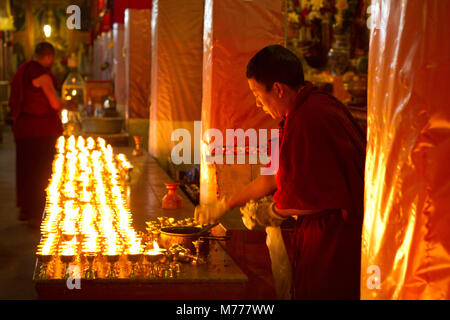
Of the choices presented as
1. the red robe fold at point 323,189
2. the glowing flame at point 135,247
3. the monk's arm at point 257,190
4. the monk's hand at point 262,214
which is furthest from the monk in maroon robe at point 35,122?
the red robe fold at point 323,189

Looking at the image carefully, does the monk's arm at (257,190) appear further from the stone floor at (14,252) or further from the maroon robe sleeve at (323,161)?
the stone floor at (14,252)

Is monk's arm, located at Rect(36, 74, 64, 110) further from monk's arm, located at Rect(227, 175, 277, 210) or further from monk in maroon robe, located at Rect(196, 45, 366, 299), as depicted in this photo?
monk in maroon robe, located at Rect(196, 45, 366, 299)

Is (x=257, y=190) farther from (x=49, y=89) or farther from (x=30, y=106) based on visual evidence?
(x=30, y=106)

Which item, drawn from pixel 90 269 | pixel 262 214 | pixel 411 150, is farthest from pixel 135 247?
pixel 411 150

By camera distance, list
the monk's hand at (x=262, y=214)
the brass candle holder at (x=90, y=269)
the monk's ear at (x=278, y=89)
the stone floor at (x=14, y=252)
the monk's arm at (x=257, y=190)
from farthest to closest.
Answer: the stone floor at (x=14, y=252) < the brass candle holder at (x=90, y=269) < the monk's arm at (x=257, y=190) < the monk's hand at (x=262, y=214) < the monk's ear at (x=278, y=89)

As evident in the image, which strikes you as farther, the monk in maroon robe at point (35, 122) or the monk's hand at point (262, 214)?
the monk in maroon robe at point (35, 122)

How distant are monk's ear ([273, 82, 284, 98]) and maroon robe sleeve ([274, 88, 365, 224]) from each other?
0.12 m

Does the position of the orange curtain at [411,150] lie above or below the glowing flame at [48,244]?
above

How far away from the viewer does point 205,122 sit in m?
5.07

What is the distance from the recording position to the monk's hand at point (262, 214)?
8.91ft

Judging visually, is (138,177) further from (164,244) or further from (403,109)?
(403,109)

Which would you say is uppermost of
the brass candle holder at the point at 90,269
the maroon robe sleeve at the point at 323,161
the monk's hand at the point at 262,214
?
the maroon robe sleeve at the point at 323,161

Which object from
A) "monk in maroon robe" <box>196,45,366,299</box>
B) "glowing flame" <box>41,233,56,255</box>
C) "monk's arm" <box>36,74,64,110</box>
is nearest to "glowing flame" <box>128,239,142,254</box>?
"glowing flame" <box>41,233,56,255</box>

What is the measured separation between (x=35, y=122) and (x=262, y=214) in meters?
4.35
